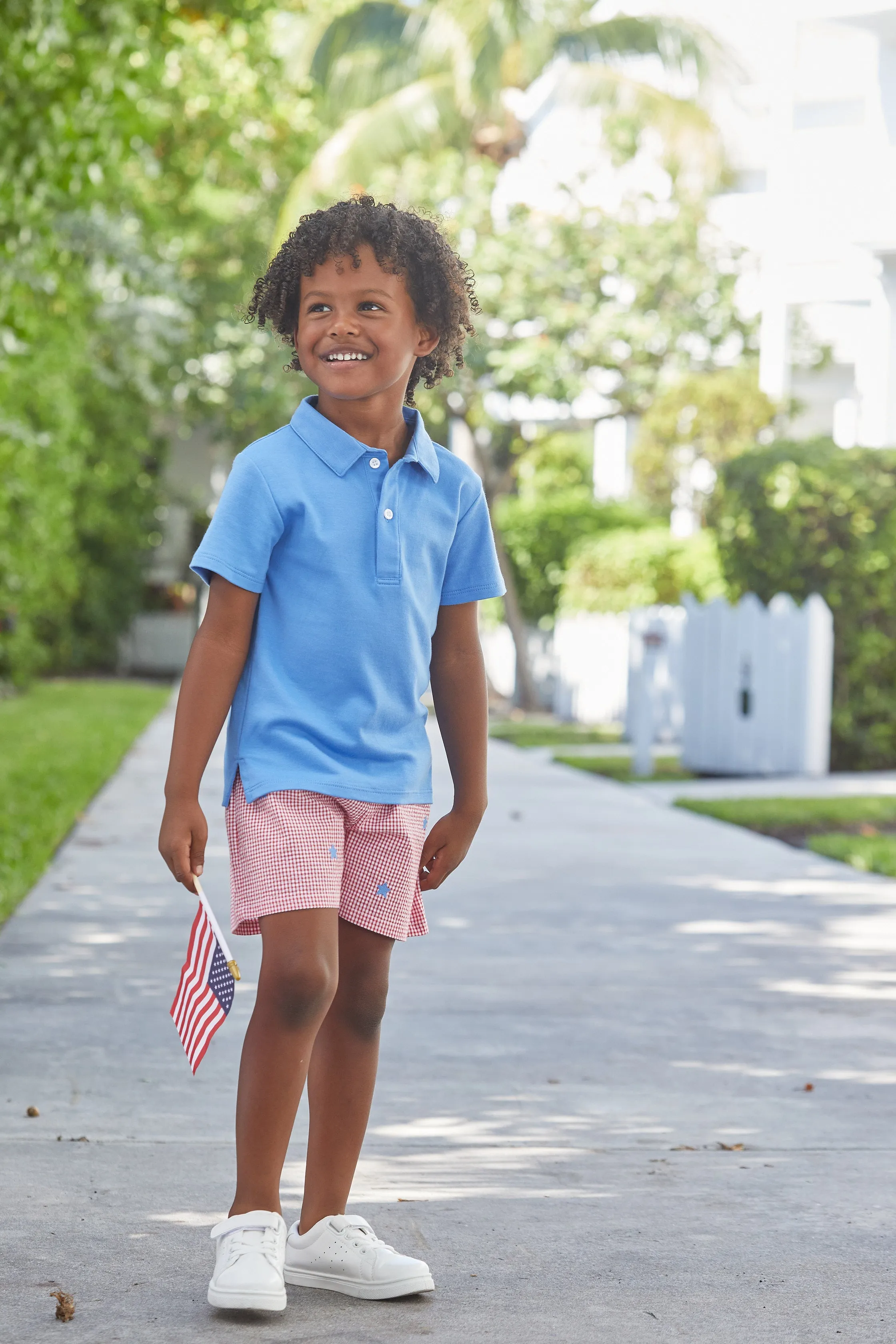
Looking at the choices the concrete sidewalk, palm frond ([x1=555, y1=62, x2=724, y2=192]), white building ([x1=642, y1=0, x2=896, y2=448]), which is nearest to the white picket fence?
white building ([x1=642, y1=0, x2=896, y2=448])

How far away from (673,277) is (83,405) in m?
8.93

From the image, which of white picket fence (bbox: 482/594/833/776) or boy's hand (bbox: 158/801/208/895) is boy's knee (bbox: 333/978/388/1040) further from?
white picket fence (bbox: 482/594/833/776)

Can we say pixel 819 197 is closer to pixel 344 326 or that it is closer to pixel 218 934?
pixel 344 326

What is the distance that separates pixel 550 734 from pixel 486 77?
7.73 meters

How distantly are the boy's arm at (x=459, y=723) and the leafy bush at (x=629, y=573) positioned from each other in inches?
605

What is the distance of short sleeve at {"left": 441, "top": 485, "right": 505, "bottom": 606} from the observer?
3027mm

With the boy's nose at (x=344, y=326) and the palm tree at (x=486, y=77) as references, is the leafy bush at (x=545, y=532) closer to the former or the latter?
the palm tree at (x=486, y=77)

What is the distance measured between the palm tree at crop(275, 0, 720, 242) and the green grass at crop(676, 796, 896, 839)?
37.7 ft

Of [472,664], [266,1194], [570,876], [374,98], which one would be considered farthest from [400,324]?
[374,98]

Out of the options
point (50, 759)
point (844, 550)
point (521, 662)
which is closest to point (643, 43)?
point (521, 662)

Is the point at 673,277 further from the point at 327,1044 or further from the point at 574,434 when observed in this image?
the point at 327,1044

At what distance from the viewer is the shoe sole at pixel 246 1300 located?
103 inches

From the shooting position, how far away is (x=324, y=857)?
8.88ft

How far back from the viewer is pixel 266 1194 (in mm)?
2693
